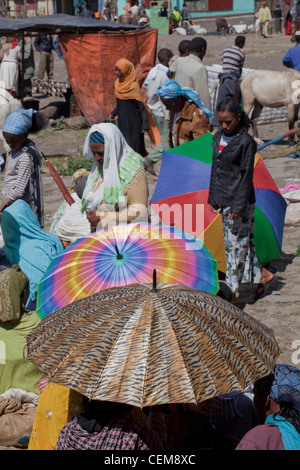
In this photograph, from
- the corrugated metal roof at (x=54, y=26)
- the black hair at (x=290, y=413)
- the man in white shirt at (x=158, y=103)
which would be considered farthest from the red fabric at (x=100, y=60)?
the black hair at (x=290, y=413)

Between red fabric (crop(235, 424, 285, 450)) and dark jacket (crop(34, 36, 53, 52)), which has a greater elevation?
red fabric (crop(235, 424, 285, 450))

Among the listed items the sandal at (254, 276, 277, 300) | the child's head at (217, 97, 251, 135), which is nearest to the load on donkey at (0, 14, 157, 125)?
the sandal at (254, 276, 277, 300)

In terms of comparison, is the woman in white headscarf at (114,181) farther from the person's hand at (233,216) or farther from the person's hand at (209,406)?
the person's hand at (209,406)

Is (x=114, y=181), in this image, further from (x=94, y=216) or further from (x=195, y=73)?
(x=195, y=73)

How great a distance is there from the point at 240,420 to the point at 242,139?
8.50 feet

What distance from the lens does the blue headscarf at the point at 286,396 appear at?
2.97 meters

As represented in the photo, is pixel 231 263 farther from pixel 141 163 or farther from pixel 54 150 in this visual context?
pixel 54 150

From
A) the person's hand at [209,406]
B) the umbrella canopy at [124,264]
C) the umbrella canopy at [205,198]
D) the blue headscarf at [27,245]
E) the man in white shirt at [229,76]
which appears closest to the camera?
the person's hand at [209,406]

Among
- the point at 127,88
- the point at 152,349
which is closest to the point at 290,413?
the point at 152,349

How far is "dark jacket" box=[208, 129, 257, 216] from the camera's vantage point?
5625 mm

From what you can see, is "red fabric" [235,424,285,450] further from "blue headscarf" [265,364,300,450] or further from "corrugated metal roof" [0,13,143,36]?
"corrugated metal roof" [0,13,143,36]

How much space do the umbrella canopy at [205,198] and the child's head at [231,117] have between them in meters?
0.77

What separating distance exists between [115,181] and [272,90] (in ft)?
28.8

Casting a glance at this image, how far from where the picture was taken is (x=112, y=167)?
5.20m
